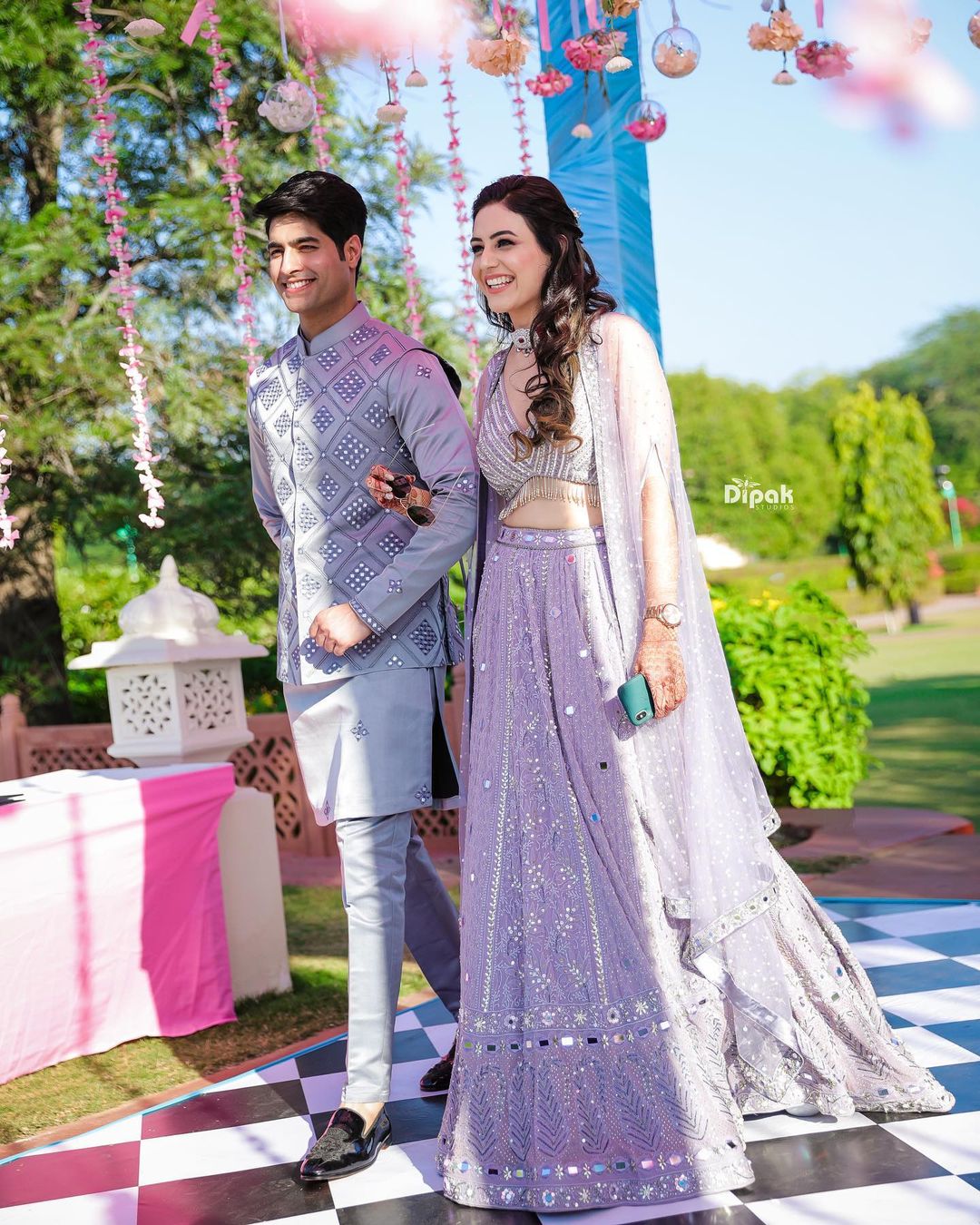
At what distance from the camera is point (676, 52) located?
2.95 m

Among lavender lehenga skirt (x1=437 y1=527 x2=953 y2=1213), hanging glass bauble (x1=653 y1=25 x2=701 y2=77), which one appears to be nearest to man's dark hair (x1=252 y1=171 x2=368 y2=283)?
lavender lehenga skirt (x1=437 y1=527 x2=953 y2=1213)

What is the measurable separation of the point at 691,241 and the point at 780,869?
5.89 metres

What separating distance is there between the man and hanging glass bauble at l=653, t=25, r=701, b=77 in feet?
3.13

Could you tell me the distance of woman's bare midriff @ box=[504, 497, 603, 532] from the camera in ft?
7.21

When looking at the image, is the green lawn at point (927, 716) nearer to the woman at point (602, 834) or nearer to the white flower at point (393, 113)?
the white flower at point (393, 113)

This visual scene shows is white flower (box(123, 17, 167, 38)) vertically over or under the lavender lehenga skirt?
over

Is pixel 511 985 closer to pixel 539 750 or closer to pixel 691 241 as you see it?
pixel 539 750

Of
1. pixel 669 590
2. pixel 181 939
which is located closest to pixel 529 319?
pixel 669 590

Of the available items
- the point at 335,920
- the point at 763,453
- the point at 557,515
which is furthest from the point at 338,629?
the point at 763,453

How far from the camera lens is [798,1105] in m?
2.21

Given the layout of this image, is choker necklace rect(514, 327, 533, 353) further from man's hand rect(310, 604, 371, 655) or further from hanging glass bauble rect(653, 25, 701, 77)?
hanging glass bauble rect(653, 25, 701, 77)

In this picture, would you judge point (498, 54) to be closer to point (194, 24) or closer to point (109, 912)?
point (194, 24)

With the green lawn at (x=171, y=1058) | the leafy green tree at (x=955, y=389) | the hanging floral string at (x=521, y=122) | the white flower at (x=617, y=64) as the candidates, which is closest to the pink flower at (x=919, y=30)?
the white flower at (x=617, y=64)

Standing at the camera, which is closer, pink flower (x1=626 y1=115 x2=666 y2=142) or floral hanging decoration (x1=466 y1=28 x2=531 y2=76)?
floral hanging decoration (x1=466 y1=28 x2=531 y2=76)
